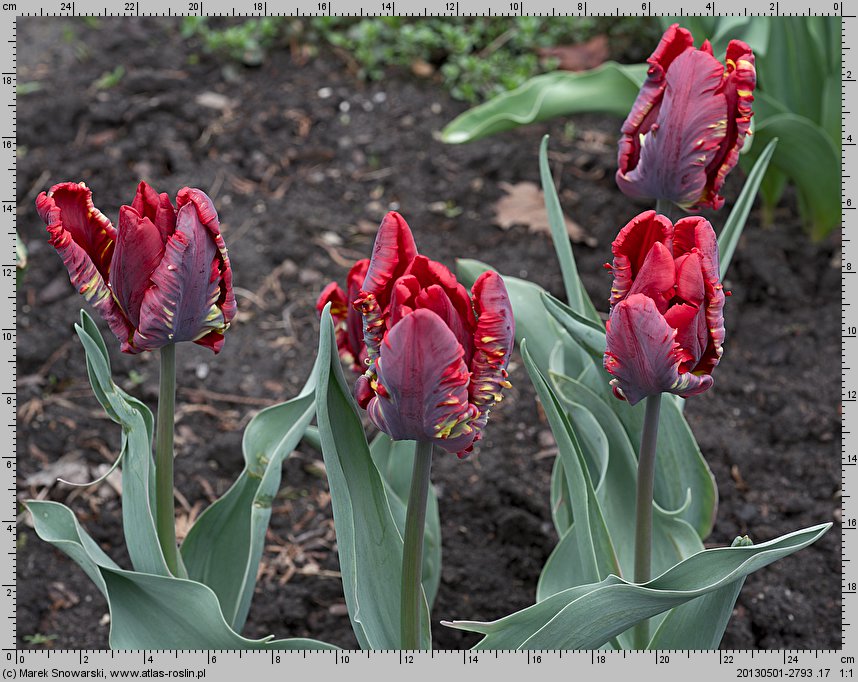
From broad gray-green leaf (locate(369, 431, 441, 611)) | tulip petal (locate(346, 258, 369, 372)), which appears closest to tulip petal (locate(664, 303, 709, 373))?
tulip petal (locate(346, 258, 369, 372))

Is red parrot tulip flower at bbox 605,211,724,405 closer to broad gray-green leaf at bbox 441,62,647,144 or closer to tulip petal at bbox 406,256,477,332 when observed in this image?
tulip petal at bbox 406,256,477,332

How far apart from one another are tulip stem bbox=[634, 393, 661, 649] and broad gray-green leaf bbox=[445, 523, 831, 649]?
123 mm

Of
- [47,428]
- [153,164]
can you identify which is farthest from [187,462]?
[153,164]

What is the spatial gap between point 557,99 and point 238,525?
137 cm

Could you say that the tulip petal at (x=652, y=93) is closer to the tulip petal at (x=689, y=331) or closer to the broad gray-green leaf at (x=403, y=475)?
the tulip petal at (x=689, y=331)

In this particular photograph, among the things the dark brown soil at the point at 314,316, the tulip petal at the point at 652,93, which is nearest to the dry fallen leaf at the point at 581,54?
the dark brown soil at the point at 314,316

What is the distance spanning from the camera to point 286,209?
2756 millimetres

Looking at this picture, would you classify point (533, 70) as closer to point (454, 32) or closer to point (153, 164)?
point (454, 32)

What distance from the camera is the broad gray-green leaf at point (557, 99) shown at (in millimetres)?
2385

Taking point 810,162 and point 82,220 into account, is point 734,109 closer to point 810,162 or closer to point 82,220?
point 82,220

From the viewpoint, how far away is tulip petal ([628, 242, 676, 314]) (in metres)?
1.05

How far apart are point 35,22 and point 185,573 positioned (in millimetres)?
2766

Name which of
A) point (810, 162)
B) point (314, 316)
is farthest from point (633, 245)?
point (810, 162)

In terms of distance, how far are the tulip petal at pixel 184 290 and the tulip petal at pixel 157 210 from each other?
0.03 meters
